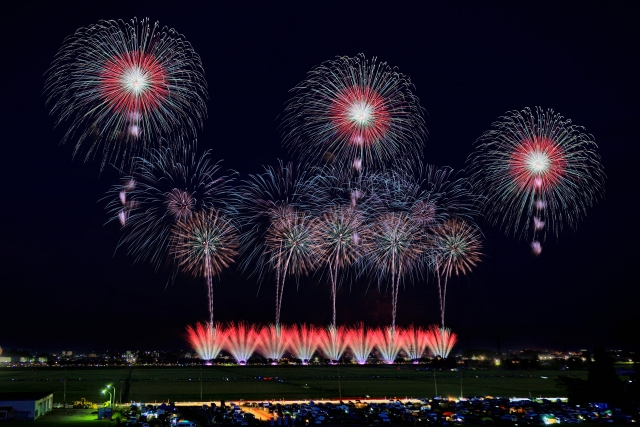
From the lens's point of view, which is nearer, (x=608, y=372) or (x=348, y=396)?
(x=608, y=372)

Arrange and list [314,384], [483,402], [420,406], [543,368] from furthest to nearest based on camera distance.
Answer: [543,368]
[314,384]
[483,402]
[420,406]

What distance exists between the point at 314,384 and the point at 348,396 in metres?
16.0

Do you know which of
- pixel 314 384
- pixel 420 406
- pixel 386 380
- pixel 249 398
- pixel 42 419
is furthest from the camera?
pixel 386 380

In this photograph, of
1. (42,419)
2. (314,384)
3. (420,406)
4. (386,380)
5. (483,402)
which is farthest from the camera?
(386,380)

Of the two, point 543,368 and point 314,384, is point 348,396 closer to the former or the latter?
point 314,384

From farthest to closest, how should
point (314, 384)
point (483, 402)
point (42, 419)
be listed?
1. point (314, 384)
2. point (483, 402)
3. point (42, 419)

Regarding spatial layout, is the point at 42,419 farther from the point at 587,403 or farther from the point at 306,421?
the point at 587,403

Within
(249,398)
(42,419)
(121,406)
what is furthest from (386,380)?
(42,419)

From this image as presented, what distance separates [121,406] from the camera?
56781 mm

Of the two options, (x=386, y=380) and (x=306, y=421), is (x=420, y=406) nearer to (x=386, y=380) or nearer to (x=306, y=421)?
(x=306, y=421)

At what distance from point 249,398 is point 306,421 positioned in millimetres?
21214

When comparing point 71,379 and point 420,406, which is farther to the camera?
point 71,379

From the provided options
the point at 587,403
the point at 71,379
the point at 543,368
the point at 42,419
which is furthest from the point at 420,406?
the point at 543,368

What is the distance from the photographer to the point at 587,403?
6003cm
